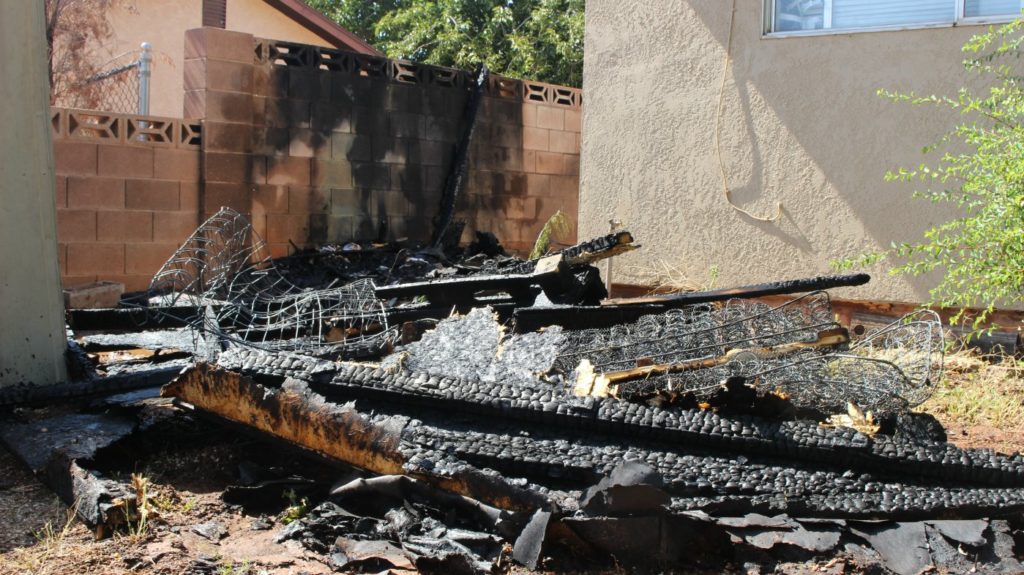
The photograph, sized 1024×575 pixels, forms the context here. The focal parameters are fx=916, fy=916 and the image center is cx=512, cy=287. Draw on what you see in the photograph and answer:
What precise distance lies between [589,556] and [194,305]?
12.8 ft

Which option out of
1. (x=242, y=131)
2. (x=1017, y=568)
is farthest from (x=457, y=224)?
(x=1017, y=568)

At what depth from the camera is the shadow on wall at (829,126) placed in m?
6.92

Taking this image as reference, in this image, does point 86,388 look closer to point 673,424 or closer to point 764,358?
point 673,424

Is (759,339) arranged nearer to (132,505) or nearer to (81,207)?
(132,505)

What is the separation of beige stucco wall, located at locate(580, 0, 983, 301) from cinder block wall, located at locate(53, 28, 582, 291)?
91.6 inches

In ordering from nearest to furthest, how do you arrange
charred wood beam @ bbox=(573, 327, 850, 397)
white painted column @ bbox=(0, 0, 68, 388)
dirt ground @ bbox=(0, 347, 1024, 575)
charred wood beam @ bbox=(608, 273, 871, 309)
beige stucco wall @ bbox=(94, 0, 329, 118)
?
dirt ground @ bbox=(0, 347, 1024, 575)
charred wood beam @ bbox=(573, 327, 850, 397)
white painted column @ bbox=(0, 0, 68, 388)
charred wood beam @ bbox=(608, 273, 871, 309)
beige stucco wall @ bbox=(94, 0, 329, 118)

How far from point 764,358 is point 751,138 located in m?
3.31

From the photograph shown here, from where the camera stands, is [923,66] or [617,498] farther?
[923,66]

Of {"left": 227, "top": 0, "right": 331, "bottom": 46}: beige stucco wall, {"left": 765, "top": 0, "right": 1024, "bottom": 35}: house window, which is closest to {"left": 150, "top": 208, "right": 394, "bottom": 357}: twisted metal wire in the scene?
{"left": 765, "top": 0, "right": 1024, "bottom": 35}: house window

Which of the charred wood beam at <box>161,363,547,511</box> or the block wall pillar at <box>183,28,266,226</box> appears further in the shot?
the block wall pillar at <box>183,28,266,226</box>

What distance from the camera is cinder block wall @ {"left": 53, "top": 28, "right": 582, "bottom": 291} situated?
809cm

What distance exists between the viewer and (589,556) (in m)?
3.29

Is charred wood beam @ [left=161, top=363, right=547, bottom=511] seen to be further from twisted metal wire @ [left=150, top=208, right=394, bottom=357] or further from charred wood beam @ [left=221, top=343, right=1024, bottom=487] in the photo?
twisted metal wire @ [left=150, top=208, right=394, bottom=357]

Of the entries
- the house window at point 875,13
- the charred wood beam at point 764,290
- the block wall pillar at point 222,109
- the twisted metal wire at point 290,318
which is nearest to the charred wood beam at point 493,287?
the twisted metal wire at point 290,318
